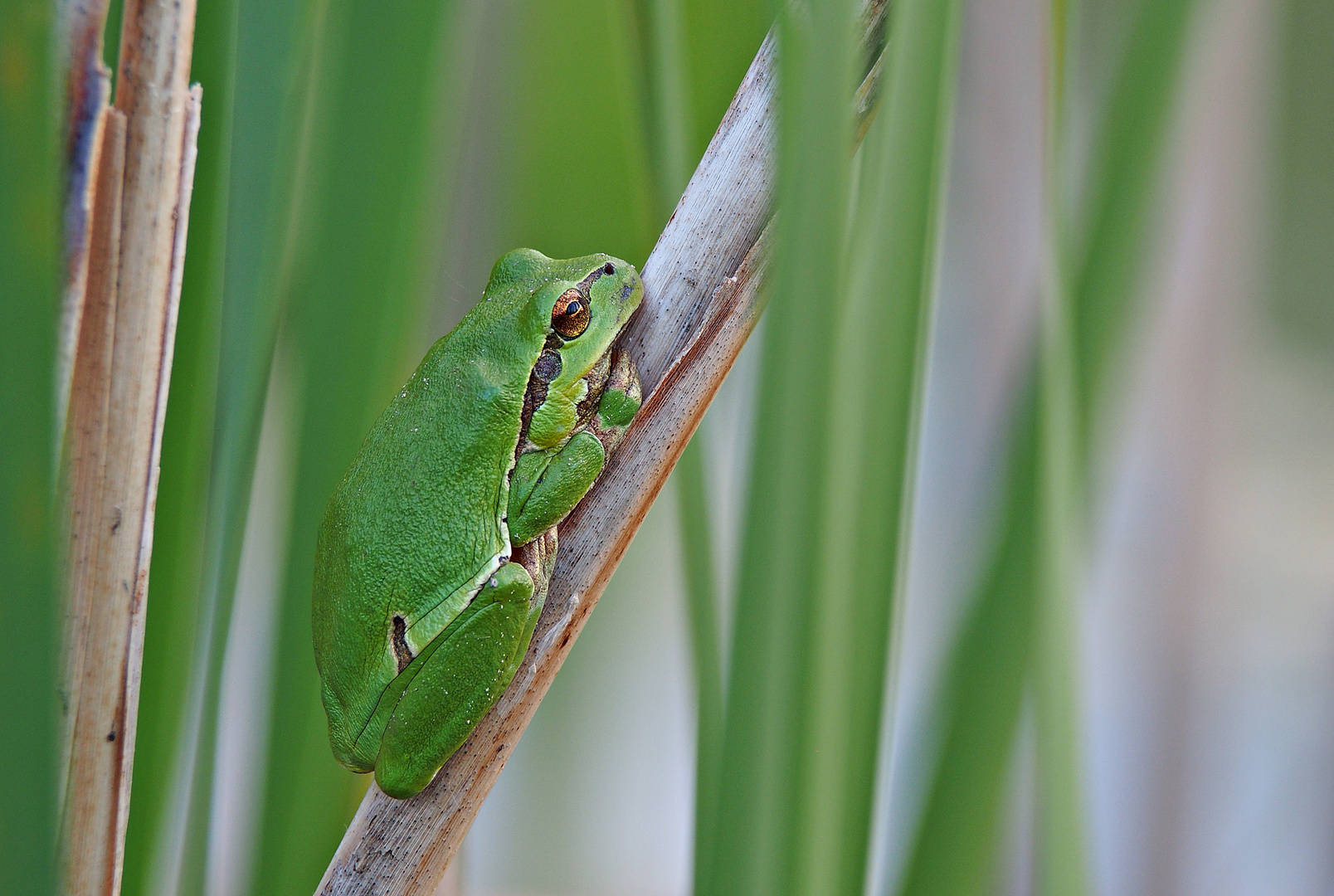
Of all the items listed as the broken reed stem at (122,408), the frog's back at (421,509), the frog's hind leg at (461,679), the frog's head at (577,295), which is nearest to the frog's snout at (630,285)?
→ the frog's head at (577,295)

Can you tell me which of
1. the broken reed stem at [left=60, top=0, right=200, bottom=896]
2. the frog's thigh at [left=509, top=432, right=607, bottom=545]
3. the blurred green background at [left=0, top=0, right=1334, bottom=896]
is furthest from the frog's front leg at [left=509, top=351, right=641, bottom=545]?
the broken reed stem at [left=60, top=0, right=200, bottom=896]

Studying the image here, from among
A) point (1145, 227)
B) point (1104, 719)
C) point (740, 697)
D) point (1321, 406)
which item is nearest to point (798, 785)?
point (740, 697)

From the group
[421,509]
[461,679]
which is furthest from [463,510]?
[461,679]

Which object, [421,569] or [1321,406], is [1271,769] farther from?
[421,569]

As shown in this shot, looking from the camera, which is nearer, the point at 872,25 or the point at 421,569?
the point at 872,25

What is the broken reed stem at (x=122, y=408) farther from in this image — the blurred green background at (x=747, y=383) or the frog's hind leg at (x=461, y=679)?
the frog's hind leg at (x=461, y=679)

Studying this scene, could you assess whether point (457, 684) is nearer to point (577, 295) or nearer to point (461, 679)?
point (461, 679)

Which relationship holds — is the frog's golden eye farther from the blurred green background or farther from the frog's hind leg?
the frog's hind leg

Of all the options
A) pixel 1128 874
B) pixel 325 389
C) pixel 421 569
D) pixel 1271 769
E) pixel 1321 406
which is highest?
pixel 1321 406
